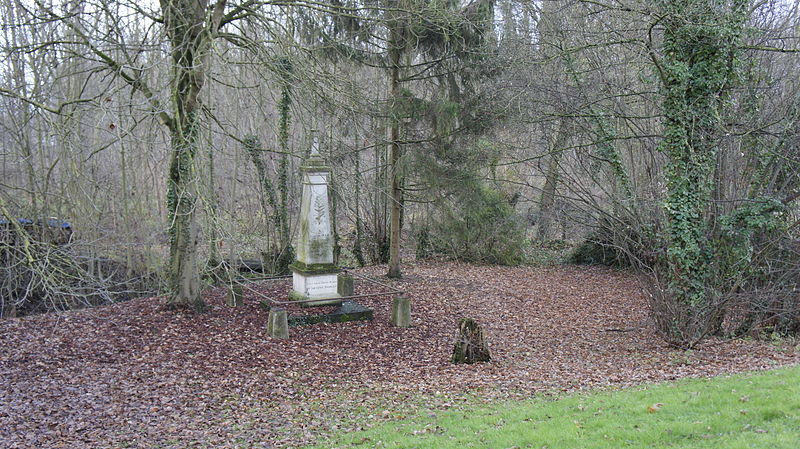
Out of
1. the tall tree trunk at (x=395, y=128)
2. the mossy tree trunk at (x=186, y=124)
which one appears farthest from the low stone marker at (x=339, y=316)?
the tall tree trunk at (x=395, y=128)

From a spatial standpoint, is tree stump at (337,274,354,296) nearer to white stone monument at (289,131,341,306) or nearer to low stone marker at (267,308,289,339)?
white stone monument at (289,131,341,306)

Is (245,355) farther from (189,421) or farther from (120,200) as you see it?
(120,200)

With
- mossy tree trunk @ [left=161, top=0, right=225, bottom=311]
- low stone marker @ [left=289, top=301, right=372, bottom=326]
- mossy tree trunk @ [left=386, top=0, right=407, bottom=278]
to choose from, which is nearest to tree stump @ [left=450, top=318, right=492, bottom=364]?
low stone marker @ [left=289, top=301, right=372, bottom=326]

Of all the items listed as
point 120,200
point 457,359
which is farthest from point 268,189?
point 457,359

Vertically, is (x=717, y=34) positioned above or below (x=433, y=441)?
above

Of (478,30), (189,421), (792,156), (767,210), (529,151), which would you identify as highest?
(478,30)

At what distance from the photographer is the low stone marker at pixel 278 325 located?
9750 mm

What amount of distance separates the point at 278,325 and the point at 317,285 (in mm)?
1675

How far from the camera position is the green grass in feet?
16.1

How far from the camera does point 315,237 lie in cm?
1123

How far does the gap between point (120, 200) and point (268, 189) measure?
3.62m

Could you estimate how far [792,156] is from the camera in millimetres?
8961

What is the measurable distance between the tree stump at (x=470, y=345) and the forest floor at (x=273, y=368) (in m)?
0.20

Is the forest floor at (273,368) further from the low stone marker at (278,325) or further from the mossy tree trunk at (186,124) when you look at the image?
the mossy tree trunk at (186,124)
